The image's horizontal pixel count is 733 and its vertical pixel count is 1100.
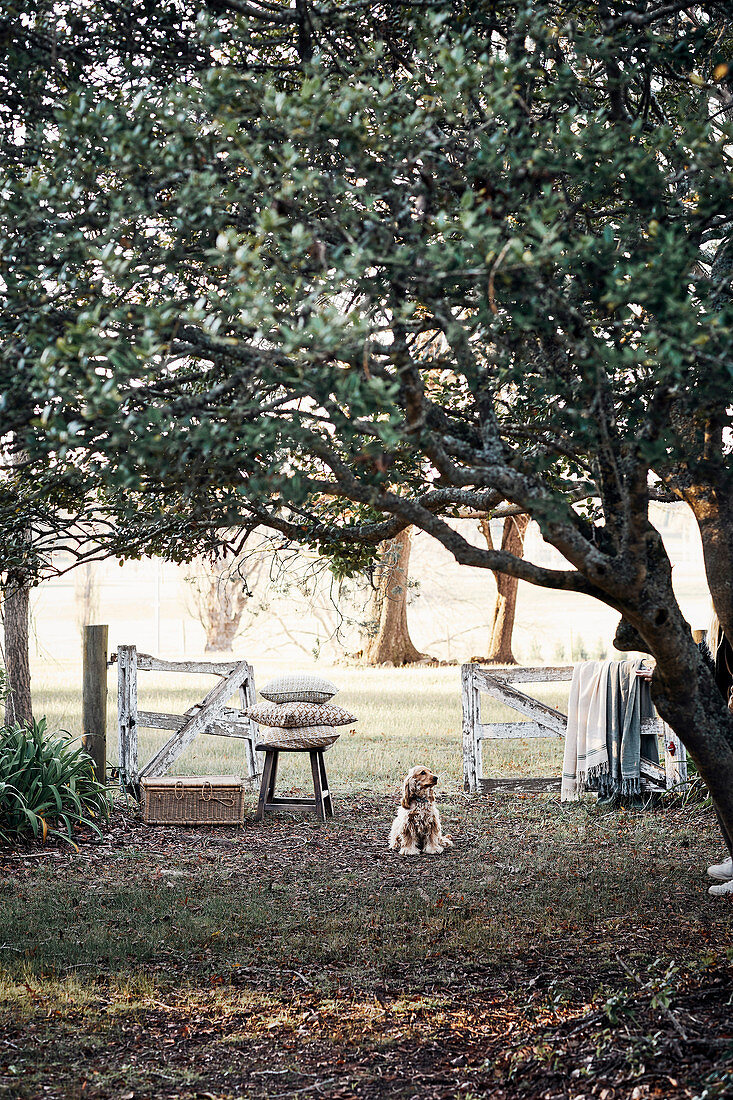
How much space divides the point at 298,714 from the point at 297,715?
0.01 metres

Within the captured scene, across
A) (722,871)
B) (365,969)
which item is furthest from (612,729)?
Result: (365,969)

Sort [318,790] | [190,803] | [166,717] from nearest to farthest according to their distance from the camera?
[190,803] → [318,790] → [166,717]

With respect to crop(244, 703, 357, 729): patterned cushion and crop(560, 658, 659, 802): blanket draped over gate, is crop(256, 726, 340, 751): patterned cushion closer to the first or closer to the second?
crop(244, 703, 357, 729): patterned cushion

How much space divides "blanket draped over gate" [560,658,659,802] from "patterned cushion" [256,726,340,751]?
2.40m

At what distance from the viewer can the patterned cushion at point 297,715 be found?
838 centimetres

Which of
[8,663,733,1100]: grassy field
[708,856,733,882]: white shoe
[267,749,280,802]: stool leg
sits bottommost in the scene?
[8,663,733,1100]: grassy field

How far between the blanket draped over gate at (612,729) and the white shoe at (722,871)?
8.01 feet

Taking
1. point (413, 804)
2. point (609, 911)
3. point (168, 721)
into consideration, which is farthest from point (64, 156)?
point (168, 721)

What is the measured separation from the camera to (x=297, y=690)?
873 centimetres

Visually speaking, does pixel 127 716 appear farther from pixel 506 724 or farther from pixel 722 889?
pixel 722 889

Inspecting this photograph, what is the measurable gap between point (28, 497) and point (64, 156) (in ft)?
5.67

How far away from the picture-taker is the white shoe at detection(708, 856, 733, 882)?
6266mm

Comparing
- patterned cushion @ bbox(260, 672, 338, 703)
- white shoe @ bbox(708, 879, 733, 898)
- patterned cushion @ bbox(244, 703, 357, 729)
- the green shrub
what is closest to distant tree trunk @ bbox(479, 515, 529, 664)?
patterned cushion @ bbox(260, 672, 338, 703)

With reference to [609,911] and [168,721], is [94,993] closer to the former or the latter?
[609,911]
